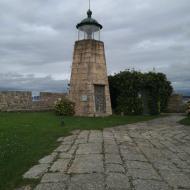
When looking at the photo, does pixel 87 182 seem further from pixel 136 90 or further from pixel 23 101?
pixel 136 90

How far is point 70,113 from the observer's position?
14734mm

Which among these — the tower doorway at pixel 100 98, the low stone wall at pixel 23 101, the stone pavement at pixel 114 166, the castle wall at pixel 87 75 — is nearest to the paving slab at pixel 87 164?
the stone pavement at pixel 114 166

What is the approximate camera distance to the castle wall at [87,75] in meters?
14.6

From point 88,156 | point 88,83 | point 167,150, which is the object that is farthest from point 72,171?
point 88,83

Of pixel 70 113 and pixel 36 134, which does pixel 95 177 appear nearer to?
pixel 36 134

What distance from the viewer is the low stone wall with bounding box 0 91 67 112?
50.4 feet

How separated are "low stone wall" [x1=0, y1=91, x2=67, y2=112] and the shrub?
227 centimetres

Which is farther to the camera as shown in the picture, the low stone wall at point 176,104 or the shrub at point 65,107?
the low stone wall at point 176,104

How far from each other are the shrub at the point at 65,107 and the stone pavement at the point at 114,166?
284 inches

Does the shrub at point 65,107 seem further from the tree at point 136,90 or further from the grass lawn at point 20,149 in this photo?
the grass lawn at point 20,149

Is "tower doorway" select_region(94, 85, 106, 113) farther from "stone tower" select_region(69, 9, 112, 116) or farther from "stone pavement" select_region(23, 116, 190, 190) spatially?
"stone pavement" select_region(23, 116, 190, 190)

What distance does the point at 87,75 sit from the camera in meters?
14.7

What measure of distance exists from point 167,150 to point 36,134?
140 inches

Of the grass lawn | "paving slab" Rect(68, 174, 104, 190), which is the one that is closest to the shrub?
the grass lawn
